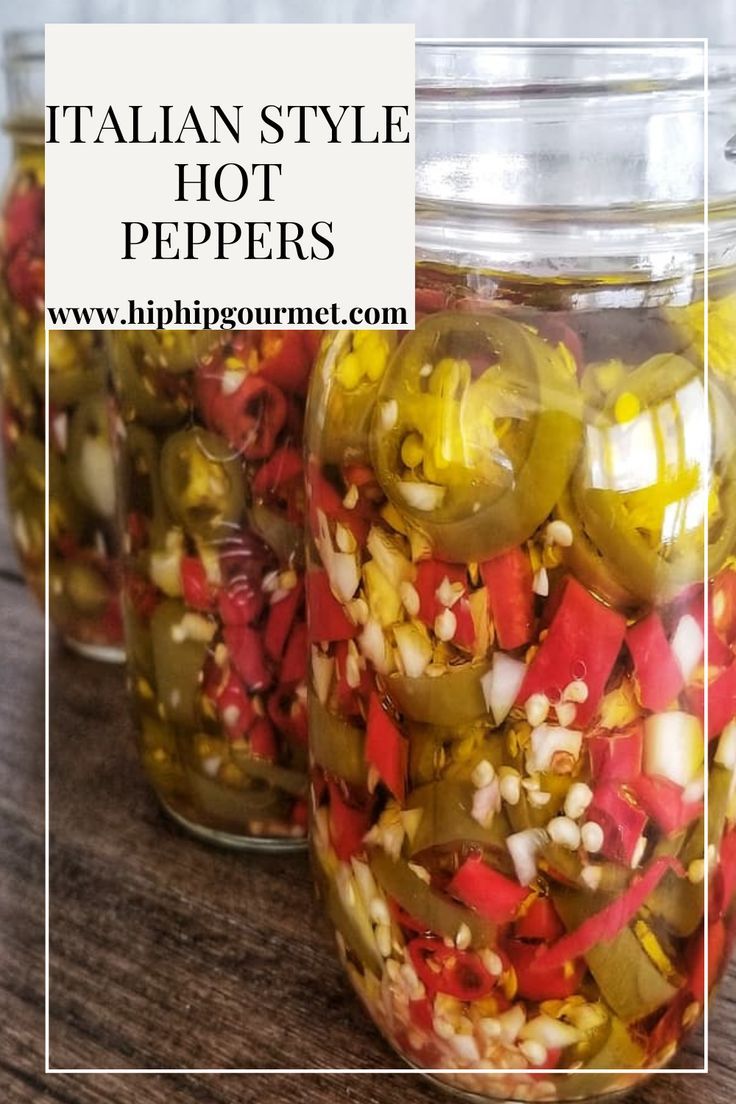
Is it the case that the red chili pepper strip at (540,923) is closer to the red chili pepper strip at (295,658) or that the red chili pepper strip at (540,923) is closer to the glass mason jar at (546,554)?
the glass mason jar at (546,554)

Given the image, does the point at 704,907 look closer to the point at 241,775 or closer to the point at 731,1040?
the point at 731,1040

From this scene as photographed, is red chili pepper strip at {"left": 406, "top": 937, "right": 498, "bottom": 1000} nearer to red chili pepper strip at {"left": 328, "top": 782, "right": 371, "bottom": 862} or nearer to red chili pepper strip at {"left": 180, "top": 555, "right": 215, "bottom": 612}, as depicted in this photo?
red chili pepper strip at {"left": 328, "top": 782, "right": 371, "bottom": 862}

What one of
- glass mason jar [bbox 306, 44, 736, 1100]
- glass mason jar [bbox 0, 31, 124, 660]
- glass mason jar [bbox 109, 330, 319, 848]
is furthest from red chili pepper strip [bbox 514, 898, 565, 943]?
glass mason jar [bbox 0, 31, 124, 660]

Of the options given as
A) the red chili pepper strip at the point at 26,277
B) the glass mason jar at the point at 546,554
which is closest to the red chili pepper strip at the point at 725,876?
the glass mason jar at the point at 546,554

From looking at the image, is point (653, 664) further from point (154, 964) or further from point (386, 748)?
point (154, 964)

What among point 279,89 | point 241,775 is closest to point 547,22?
point 279,89
